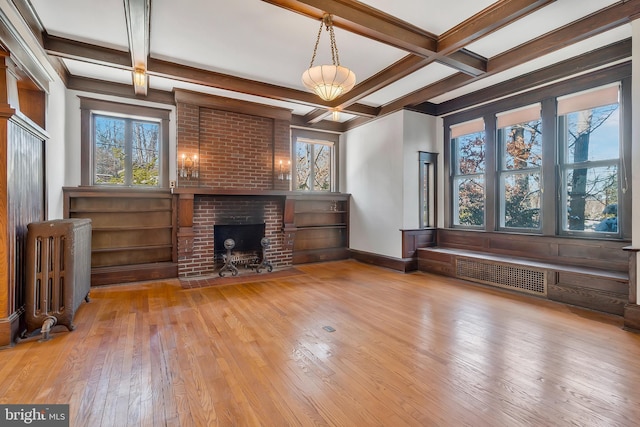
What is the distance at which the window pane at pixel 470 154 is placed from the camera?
5301mm

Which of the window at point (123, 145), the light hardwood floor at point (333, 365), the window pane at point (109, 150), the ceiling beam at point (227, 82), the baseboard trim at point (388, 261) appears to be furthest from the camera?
the baseboard trim at point (388, 261)

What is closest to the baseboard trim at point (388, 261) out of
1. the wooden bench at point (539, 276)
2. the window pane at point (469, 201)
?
the wooden bench at point (539, 276)

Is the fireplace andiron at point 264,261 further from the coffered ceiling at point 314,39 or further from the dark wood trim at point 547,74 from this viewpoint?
the dark wood trim at point 547,74

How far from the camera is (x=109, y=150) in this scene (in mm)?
4840

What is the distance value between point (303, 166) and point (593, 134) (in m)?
4.77

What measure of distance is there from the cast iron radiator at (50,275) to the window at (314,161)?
4.13 metres

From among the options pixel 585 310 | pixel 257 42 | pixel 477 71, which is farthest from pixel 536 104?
pixel 257 42

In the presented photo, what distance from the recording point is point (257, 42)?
138 inches

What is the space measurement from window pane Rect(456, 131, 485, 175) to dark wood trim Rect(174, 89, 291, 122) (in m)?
3.37

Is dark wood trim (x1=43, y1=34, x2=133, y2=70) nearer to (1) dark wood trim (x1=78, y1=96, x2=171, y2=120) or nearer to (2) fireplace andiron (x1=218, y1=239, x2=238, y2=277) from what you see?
(1) dark wood trim (x1=78, y1=96, x2=171, y2=120)

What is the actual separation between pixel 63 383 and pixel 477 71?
5237 millimetres

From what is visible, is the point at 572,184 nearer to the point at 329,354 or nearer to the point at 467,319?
the point at 467,319

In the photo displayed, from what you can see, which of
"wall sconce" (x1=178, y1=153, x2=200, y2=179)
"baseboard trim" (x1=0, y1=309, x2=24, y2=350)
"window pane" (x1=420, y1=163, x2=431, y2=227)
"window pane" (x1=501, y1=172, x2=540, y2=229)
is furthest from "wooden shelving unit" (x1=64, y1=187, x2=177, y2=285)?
"window pane" (x1=501, y1=172, x2=540, y2=229)

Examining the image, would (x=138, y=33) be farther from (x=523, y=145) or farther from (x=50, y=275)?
(x=523, y=145)
